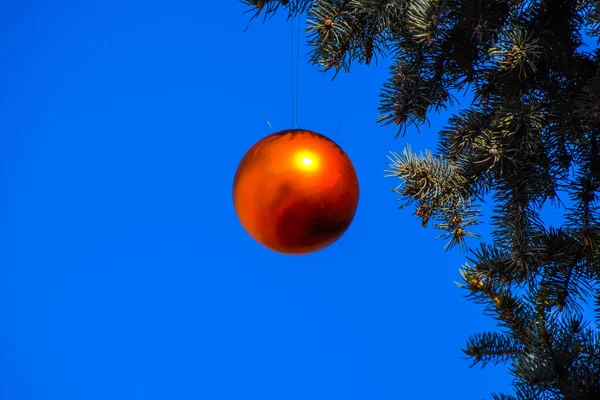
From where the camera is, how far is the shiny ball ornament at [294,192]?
35.2 inches

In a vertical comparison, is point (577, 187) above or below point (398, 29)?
below

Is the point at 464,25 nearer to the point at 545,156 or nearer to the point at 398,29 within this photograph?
the point at 398,29

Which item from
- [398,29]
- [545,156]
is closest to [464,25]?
[398,29]

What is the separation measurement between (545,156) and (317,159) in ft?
1.06

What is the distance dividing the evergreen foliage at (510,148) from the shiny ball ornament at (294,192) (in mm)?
110

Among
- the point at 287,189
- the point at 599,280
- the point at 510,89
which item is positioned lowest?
the point at 599,280

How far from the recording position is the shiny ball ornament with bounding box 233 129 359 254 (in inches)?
35.2

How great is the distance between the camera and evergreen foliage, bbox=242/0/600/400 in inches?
35.7

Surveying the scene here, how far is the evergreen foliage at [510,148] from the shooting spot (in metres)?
0.91

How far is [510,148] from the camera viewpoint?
3.01 ft

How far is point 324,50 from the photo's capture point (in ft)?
3.16

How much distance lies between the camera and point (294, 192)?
892 mm

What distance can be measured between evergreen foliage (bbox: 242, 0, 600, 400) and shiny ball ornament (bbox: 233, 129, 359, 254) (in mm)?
110

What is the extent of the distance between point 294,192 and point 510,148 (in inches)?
11.0
